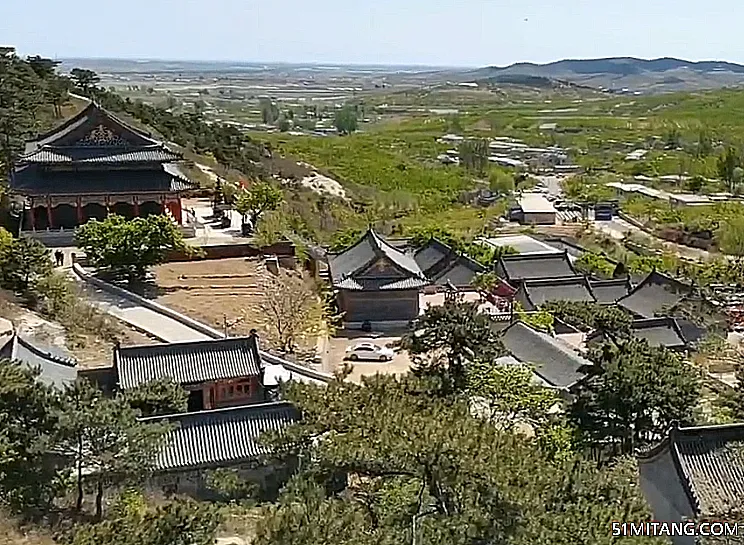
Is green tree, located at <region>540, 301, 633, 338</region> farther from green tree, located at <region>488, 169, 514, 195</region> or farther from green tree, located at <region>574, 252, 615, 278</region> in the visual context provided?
green tree, located at <region>488, 169, 514, 195</region>

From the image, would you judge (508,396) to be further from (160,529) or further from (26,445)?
(160,529)

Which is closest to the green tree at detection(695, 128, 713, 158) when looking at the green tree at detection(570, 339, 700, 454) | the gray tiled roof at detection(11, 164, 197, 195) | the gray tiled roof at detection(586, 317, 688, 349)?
the gray tiled roof at detection(586, 317, 688, 349)

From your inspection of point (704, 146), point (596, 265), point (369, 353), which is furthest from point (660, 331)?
point (704, 146)

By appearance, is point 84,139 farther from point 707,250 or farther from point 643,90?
point 643,90

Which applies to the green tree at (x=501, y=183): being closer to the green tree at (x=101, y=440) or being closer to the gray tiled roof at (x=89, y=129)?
the gray tiled roof at (x=89, y=129)

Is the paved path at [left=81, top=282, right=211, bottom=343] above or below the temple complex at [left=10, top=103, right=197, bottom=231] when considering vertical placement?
below

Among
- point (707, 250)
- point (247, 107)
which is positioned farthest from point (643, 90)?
point (707, 250)
